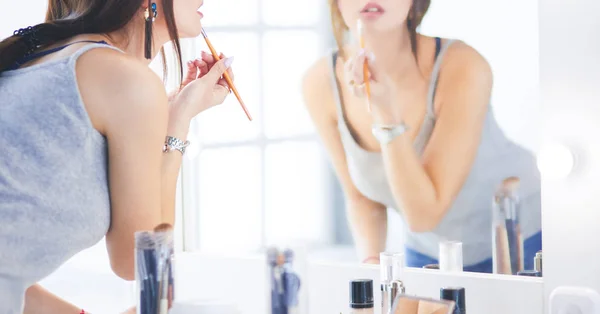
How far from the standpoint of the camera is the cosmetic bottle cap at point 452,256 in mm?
1189

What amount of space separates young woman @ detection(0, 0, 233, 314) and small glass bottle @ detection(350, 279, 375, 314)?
31 cm

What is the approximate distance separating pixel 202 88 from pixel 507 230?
0.55 meters

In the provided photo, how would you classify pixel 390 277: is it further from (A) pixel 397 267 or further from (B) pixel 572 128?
(B) pixel 572 128

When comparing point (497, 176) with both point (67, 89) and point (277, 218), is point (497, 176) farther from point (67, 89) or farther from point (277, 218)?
point (67, 89)

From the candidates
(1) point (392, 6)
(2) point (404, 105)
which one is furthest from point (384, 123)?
(1) point (392, 6)

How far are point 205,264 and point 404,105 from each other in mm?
537

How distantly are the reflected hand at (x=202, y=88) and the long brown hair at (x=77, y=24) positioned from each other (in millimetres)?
162

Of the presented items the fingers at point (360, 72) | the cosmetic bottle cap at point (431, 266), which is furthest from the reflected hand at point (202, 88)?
the cosmetic bottle cap at point (431, 266)

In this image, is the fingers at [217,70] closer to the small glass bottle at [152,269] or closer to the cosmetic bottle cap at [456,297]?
the small glass bottle at [152,269]

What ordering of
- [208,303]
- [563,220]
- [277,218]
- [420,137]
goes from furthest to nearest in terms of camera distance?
1. [277,218]
2. [420,137]
3. [563,220]
4. [208,303]

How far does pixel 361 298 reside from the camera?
106 cm

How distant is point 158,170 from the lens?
107cm

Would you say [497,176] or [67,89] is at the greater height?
[67,89]

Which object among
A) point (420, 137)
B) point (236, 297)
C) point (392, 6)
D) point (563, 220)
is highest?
point (392, 6)
